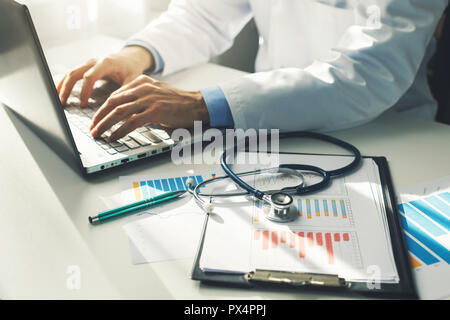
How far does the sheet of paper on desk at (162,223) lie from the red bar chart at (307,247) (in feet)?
0.30

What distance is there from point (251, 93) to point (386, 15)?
0.31 meters

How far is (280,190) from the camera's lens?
25.0 inches

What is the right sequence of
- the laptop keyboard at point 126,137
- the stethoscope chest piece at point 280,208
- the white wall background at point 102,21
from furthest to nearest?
the white wall background at point 102,21, the laptop keyboard at point 126,137, the stethoscope chest piece at point 280,208

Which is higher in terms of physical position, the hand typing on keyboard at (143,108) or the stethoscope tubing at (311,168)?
the hand typing on keyboard at (143,108)

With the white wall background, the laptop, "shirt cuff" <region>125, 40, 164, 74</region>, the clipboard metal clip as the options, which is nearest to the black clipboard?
the clipboard metal clip

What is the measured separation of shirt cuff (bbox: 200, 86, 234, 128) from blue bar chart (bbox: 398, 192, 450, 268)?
1.19ft

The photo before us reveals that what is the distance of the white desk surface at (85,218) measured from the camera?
1.59 ft

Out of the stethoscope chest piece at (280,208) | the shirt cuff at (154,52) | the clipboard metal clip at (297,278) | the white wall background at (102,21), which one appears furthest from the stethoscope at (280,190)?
the white wall background at (102,21)

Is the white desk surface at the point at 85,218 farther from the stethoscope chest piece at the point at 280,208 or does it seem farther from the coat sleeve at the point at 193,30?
the coat sleeve at the point at 193,30

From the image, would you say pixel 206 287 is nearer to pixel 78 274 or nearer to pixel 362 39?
pixel 78 274

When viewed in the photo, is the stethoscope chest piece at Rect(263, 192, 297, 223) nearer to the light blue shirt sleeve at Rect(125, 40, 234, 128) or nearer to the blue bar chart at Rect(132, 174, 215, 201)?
the blue bar chart at Rect(132, 174, 215, 201)

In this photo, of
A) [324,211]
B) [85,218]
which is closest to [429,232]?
[324,211]

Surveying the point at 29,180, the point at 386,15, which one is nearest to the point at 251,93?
the point at 386,15

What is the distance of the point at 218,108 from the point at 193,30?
0.54 meters
